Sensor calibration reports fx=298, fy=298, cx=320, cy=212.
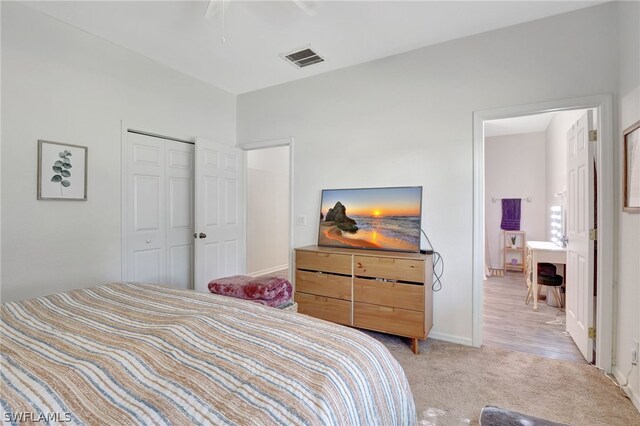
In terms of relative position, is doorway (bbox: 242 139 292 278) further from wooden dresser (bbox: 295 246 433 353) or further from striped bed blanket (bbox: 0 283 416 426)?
striped bed blanket (bbox: 0 283 416 426)

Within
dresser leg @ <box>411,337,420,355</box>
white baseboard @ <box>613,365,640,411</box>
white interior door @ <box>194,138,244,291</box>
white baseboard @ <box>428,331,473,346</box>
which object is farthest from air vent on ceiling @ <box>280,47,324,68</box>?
white baseboard @ <box>613,365,640,411</box>

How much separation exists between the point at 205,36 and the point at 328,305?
107 inches

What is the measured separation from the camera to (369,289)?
8.71 feet

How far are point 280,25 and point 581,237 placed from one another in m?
3.11

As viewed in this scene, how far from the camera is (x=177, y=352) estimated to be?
0.98m

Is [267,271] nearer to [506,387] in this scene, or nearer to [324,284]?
[324,284]

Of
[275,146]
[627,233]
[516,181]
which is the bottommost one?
[627,233]

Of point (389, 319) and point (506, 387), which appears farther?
point (389, 319)

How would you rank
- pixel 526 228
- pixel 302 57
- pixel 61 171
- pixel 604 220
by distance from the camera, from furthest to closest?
1. pixel 526 228
2. pixel 302 57
3. pixel 61 171
4. pixel 604 220

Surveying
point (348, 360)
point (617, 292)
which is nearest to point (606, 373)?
point (617, 292)

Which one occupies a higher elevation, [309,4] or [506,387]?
[309,4]

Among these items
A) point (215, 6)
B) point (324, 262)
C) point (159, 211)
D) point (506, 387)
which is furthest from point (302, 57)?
point (506, 387)

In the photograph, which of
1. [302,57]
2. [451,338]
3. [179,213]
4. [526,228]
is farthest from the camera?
[526,228]

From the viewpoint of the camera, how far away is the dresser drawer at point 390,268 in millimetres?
2469
